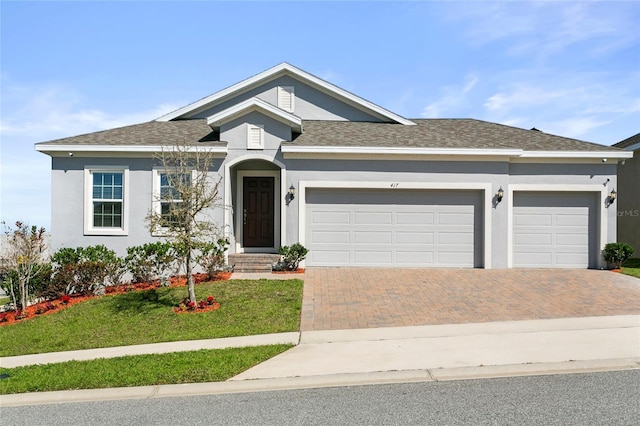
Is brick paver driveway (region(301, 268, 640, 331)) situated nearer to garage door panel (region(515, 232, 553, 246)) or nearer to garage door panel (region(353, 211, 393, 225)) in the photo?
garage door panel (region(515, 232, 553, 246))

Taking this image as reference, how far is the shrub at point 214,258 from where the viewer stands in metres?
12.7

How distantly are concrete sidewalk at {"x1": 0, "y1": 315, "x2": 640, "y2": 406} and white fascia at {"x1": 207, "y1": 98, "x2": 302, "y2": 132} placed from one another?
8.14m

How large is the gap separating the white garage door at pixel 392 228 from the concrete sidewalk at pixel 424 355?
19.8ft

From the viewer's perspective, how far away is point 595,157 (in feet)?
47.6

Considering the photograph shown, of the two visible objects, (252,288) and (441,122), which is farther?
(441,122)

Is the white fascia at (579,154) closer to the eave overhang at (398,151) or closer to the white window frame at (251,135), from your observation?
the eave overhang at (398,151)

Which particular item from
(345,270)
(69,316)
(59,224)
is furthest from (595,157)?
(59,224)

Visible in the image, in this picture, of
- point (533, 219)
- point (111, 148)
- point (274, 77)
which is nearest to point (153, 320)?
point (111, 148)

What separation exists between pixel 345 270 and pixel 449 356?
7.35 meters

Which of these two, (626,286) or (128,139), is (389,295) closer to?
(626,286)

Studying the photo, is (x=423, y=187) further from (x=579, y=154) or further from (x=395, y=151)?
(x=579, y=154)

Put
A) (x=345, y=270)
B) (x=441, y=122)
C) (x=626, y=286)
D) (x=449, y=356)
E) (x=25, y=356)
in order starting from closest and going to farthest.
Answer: (x=449, y=356)
(x=25, y=356)
(x=626, y=286)
(x=345, y=270)
(x=441, y=122)

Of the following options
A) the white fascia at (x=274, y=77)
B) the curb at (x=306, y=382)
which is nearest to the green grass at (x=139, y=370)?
the curb at (x=306, y=382)

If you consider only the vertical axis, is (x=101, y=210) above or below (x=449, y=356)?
above
